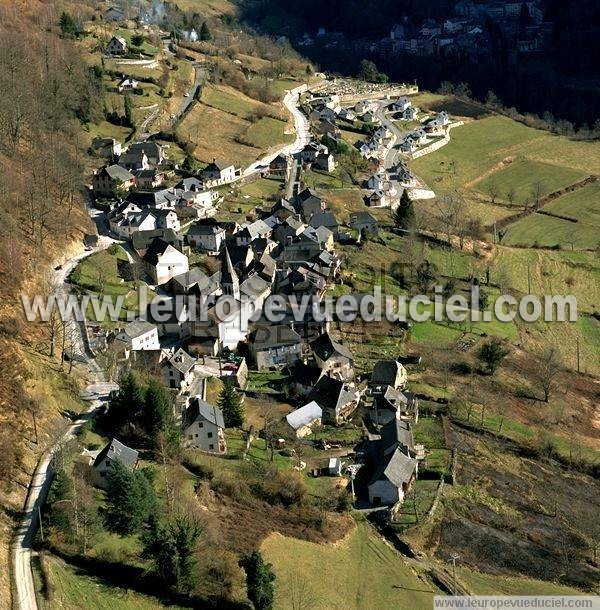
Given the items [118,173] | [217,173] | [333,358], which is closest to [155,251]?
[118,173]

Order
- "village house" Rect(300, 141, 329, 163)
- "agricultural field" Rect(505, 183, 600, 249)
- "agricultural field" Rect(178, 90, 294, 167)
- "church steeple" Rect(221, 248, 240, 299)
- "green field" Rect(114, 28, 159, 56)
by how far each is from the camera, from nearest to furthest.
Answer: "church steeple" Rect(221, 248, 240, 299), "agricultural field" Rect(505, 183, 600, 249), "agricultural field" Rect(178, 90, 294, 167), "village house" Rect(300, 141, 329, 163), "green field" Rect(114, 28, 159, 56)

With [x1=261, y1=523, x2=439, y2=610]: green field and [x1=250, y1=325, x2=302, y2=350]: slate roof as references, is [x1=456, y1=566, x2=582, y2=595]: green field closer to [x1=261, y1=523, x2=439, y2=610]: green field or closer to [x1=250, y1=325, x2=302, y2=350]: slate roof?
[x1=261, y1=523, x2=439, y2=610]: green field

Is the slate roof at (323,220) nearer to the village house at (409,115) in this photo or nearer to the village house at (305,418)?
the village house at (305,418)

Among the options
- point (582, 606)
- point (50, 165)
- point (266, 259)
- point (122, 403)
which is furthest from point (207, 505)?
point (50, 165)

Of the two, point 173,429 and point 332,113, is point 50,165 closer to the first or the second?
point 173,429

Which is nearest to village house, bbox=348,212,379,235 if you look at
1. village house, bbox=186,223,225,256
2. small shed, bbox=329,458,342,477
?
village house, bbox=186,223,225,256
